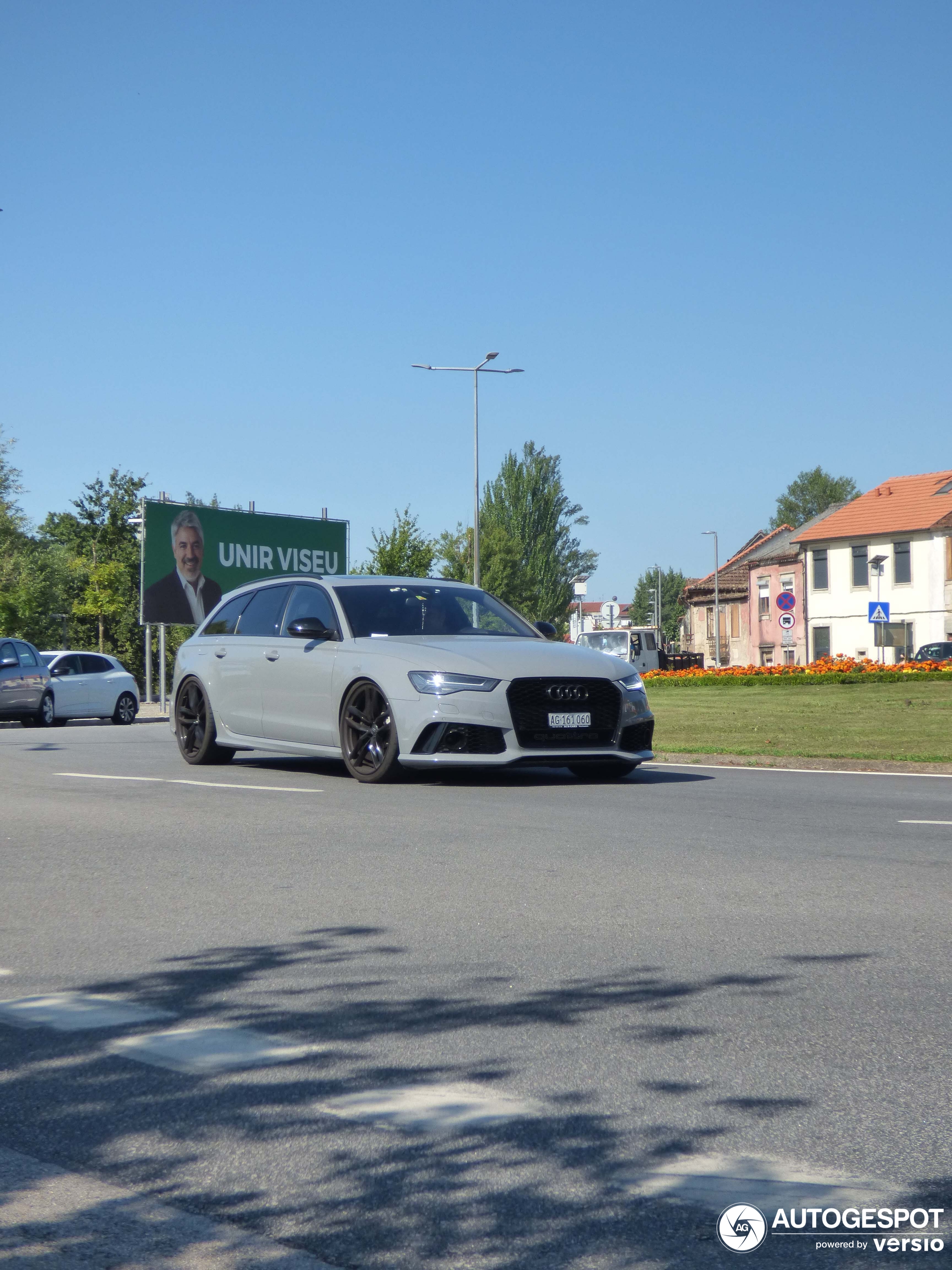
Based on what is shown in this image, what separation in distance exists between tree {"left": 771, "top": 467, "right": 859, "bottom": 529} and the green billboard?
267 feet

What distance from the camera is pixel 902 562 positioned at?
2709 inches

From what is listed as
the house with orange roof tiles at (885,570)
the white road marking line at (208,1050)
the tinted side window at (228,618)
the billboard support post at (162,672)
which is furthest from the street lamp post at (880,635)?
the white road marking line at (208,1050)

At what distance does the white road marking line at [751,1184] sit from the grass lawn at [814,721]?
1121cm

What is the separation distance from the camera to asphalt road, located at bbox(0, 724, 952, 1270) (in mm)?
2877

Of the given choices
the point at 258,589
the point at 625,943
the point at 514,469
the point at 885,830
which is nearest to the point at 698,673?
the point at 258,589

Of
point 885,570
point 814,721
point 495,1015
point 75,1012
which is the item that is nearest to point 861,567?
point 885,570

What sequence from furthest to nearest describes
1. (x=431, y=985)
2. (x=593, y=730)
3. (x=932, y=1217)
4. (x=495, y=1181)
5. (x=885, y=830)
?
(x=593, y=730)
(x=885, y=830)
(x=431, y=985)
(x=495, y=1181)
(x=932, y=1217)

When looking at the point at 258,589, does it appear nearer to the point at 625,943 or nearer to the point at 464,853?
the point at 464,853

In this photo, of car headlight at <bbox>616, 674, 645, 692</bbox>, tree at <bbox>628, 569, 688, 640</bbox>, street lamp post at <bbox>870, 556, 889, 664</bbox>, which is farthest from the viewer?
tree at <bbox>628, 569, 688, 640</bbox>

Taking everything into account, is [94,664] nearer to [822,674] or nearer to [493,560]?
[822,674]

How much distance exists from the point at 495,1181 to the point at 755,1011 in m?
1.50

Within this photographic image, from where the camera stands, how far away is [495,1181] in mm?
2930

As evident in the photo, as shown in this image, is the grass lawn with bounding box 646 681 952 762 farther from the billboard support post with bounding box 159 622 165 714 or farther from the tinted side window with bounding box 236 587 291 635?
the billboard support post with bounding box 159 622 165 714

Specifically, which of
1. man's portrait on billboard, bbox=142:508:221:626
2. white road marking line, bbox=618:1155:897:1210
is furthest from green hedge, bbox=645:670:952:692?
white road marking line, bbox=618:1155:897:1210
